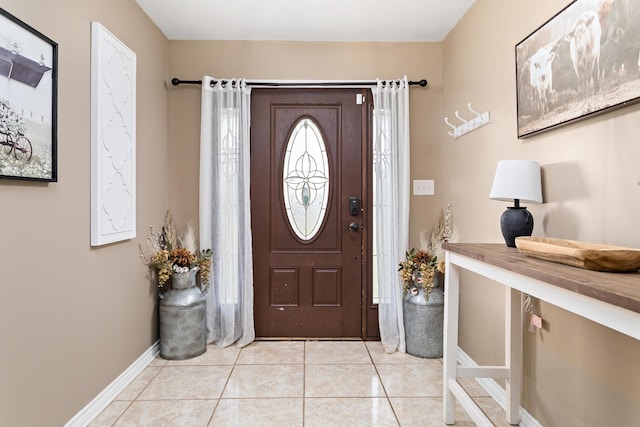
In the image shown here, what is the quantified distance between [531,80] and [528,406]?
5.35 feet

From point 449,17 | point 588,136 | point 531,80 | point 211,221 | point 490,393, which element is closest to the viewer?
point 588,136

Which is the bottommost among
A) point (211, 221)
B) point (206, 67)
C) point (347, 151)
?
point (211, 221)

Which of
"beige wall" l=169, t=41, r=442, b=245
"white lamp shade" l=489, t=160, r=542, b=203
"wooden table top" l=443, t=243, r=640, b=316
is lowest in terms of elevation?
"wooden table top" l=443, t=243, r=640, b=316

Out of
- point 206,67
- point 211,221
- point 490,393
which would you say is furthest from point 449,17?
point 490,393

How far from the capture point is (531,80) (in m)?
1.90

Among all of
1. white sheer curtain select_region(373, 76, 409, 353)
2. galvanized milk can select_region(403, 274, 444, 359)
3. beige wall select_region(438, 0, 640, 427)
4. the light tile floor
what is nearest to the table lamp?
beige wall select_region(438, 0, 640, 427)

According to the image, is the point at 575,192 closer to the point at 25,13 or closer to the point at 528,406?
the point at 528,406

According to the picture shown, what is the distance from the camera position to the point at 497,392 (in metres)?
2.27

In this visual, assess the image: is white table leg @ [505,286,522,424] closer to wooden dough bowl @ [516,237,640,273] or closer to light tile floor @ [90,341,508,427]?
light tile floor @ [90,341,508,427]

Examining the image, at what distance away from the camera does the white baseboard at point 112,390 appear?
2000mm

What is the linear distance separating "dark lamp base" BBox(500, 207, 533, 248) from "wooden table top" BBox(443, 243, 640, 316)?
8.8 inches

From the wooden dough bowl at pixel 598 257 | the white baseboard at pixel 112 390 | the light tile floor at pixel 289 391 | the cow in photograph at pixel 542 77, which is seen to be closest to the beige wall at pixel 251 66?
the white baseboard at pixel 112 390

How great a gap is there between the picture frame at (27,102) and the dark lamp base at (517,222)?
208 centimetres

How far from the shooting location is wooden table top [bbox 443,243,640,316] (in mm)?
869
